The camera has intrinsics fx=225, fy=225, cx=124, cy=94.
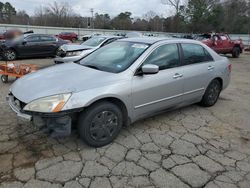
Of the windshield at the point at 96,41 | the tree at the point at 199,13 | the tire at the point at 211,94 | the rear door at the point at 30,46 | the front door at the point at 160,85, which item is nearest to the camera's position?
the front door at the point at 160,85

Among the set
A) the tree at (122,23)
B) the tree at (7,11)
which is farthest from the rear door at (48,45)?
the tree at (7,11)

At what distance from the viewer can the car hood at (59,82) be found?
289 centimetres

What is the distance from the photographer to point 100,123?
3.13m

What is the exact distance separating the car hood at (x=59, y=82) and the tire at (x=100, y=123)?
0.32 metres

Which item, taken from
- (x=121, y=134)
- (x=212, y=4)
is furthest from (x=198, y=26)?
(x=121, y=134)

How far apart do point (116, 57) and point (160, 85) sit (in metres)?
0.88

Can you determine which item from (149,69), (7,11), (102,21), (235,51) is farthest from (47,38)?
(7,11)

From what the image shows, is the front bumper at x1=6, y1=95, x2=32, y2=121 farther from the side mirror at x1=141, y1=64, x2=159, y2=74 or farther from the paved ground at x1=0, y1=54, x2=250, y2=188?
the side mirror at x1=141, y1=64, x2=159, y2=74

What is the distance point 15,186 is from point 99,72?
5.90 feet

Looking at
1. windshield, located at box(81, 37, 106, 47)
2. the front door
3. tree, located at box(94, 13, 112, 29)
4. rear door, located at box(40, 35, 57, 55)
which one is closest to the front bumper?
the front door

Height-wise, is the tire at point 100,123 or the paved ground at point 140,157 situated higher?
the tire at point 100,123

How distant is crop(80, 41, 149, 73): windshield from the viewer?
349 centimetres

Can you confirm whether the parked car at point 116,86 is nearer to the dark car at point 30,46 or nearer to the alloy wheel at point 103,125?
the alloy wheel at point 103,125

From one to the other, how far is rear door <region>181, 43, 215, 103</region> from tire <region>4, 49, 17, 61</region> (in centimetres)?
1008
